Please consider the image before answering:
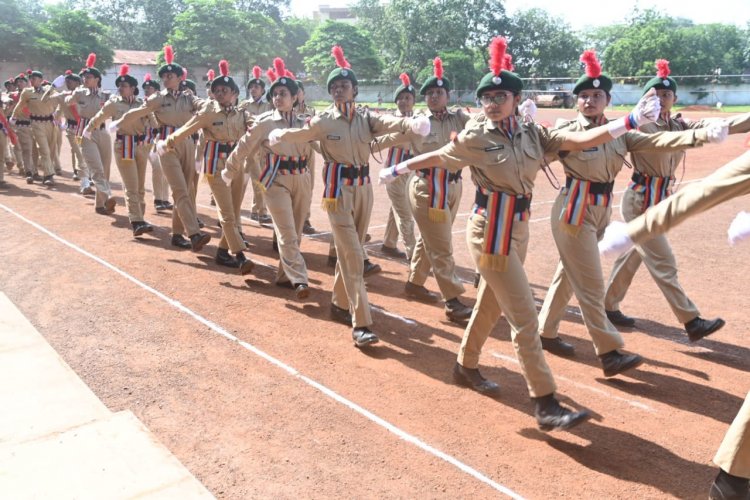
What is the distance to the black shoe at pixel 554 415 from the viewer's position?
429 centimetres

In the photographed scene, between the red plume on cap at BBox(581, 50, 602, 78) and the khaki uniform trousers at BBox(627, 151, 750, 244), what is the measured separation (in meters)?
2.60

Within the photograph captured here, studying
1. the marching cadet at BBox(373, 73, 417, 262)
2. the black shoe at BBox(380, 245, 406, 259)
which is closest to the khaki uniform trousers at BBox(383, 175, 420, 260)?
the marching cadet at BBox(373, 73, 417, 262)

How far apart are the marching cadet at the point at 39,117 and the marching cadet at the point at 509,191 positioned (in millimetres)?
13400

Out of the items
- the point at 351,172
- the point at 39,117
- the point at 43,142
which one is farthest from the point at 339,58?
the point at 39,117

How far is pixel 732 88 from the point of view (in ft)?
148

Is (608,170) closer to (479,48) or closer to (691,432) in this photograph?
(691,432)

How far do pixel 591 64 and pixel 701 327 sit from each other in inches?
103

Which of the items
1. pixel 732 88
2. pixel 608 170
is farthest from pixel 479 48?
pixel 608 170

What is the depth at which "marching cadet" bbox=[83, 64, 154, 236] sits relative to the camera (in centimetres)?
1034

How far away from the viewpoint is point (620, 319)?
6871 millimetres

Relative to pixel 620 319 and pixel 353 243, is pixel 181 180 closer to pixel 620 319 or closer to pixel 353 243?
pixel 353 243

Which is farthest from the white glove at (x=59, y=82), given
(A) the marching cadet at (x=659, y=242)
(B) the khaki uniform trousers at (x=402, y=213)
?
(A) the marching cadet at (x=659, y=242)

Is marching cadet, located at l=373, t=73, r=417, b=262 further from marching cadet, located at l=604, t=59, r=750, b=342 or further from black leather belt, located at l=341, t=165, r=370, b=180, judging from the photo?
marching cadet, located at l=604, t=59, r=750, b=342

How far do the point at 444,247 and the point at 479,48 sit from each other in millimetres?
67817
